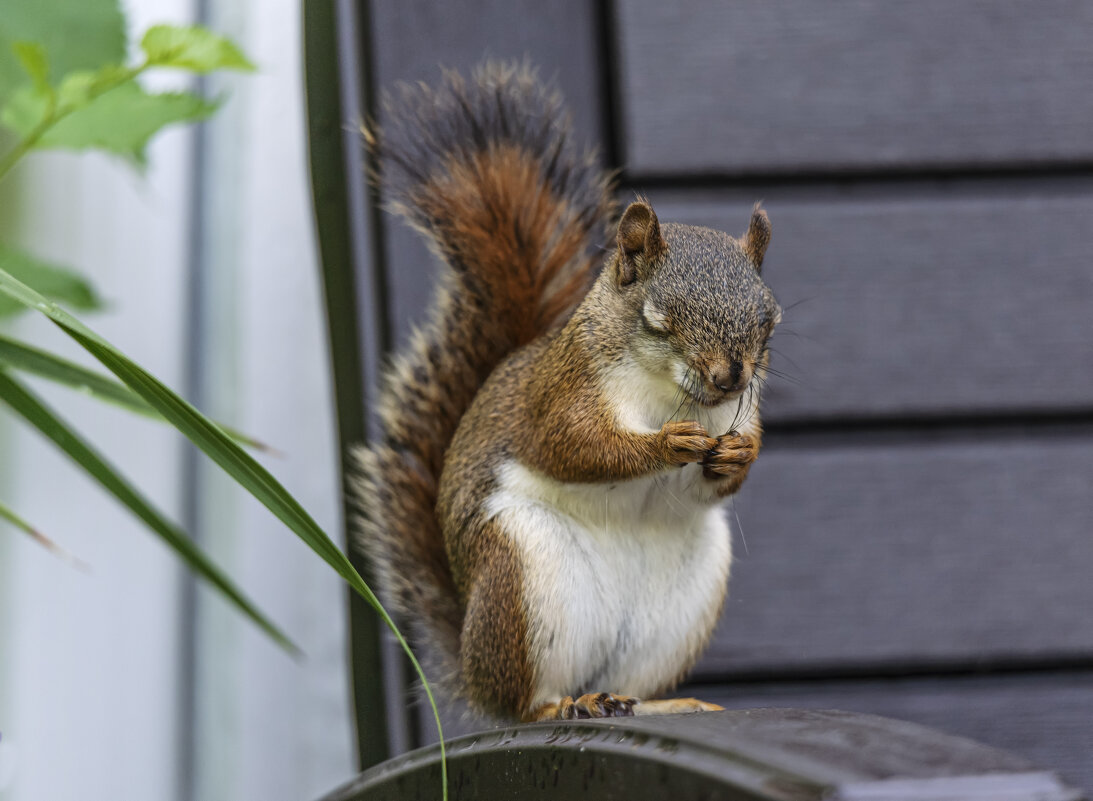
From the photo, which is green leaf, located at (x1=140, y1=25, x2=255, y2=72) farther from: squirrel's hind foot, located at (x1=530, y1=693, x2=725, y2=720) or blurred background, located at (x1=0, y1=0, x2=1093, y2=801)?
squirrel's hind foot, located at (x1=530, y1=693, x2=725, y2=720)

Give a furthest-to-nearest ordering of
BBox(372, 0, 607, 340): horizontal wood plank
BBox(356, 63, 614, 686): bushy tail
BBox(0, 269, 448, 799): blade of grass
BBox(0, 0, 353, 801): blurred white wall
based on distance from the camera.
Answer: BBox(0, 0, 353, 801): blurred white wall < BBox(372, 0, 607, 340): horizontal wood plank < BBox(356, 63, 614, 686): bushy tail < BBox(0, 269, 448, 799): blade of grass

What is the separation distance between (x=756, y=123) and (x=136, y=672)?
1055mm

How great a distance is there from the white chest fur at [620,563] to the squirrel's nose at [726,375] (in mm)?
50

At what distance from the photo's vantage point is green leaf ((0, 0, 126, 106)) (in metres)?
0.90

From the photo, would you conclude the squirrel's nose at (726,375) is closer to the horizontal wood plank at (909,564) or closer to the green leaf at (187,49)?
the green leaf at (187,49)

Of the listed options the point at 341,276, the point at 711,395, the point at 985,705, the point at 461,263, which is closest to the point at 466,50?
the point at 341,276

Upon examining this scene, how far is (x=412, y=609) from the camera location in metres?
0.72

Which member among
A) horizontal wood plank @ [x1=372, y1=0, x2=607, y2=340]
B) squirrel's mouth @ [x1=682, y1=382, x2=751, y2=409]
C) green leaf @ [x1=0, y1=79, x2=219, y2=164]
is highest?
horizontal wood plank @ [x1=372, y1=0, x2=607, y2=340]

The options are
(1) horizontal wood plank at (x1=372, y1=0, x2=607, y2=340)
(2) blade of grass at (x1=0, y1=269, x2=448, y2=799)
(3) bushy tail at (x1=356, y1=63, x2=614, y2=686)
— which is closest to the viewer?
(2) blade of grass at (x1=0, y1=269, x2=448, y2=799)

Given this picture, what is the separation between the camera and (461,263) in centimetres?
71

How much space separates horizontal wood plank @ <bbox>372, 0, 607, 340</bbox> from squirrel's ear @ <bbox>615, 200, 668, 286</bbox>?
0.45m

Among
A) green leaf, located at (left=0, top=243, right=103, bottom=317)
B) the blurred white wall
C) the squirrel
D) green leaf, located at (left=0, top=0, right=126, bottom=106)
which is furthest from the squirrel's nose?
the blurred white wall

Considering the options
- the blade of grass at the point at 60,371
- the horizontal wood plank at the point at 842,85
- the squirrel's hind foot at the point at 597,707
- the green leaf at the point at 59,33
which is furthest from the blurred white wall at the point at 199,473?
the squirrel's hind foot at the point at 597,707

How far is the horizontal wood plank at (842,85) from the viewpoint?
1027 mm
